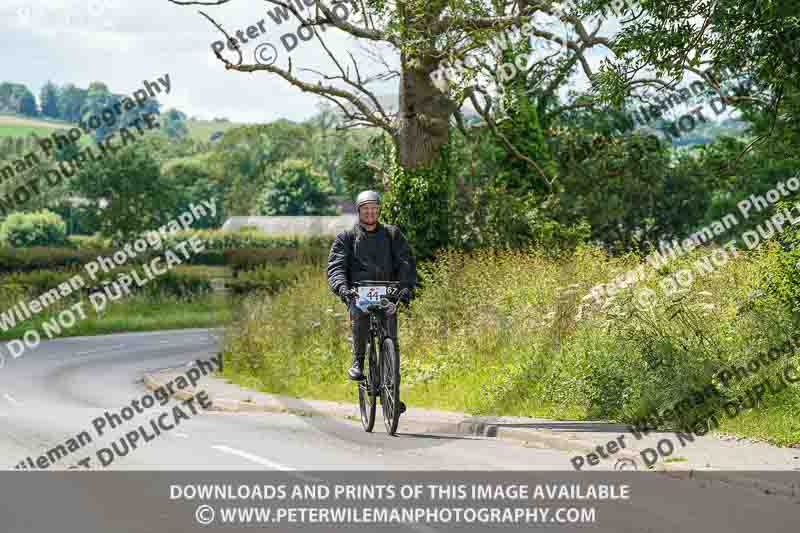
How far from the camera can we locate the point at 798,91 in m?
13.3

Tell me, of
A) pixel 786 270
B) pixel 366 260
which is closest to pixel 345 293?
pixel 366 260

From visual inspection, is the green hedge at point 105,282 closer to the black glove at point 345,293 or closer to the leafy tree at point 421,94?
the leafy tree at point 421,94

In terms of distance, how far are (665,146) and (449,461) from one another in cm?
3359

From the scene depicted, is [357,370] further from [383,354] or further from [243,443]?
[243,443]

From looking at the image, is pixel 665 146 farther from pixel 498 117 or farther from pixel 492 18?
Answer: pixel 492 18

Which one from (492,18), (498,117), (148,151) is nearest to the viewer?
(492,18)

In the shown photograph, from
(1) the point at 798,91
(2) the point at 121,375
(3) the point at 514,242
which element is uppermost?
(1) the point at 798,91

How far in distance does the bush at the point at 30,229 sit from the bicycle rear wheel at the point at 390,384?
4557 inches

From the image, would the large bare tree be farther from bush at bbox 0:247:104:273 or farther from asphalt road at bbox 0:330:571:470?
bush at bbox 0:247:104:273

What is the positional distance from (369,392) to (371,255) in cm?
150

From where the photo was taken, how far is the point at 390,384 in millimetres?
12234

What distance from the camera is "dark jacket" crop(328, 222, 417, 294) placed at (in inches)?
493
